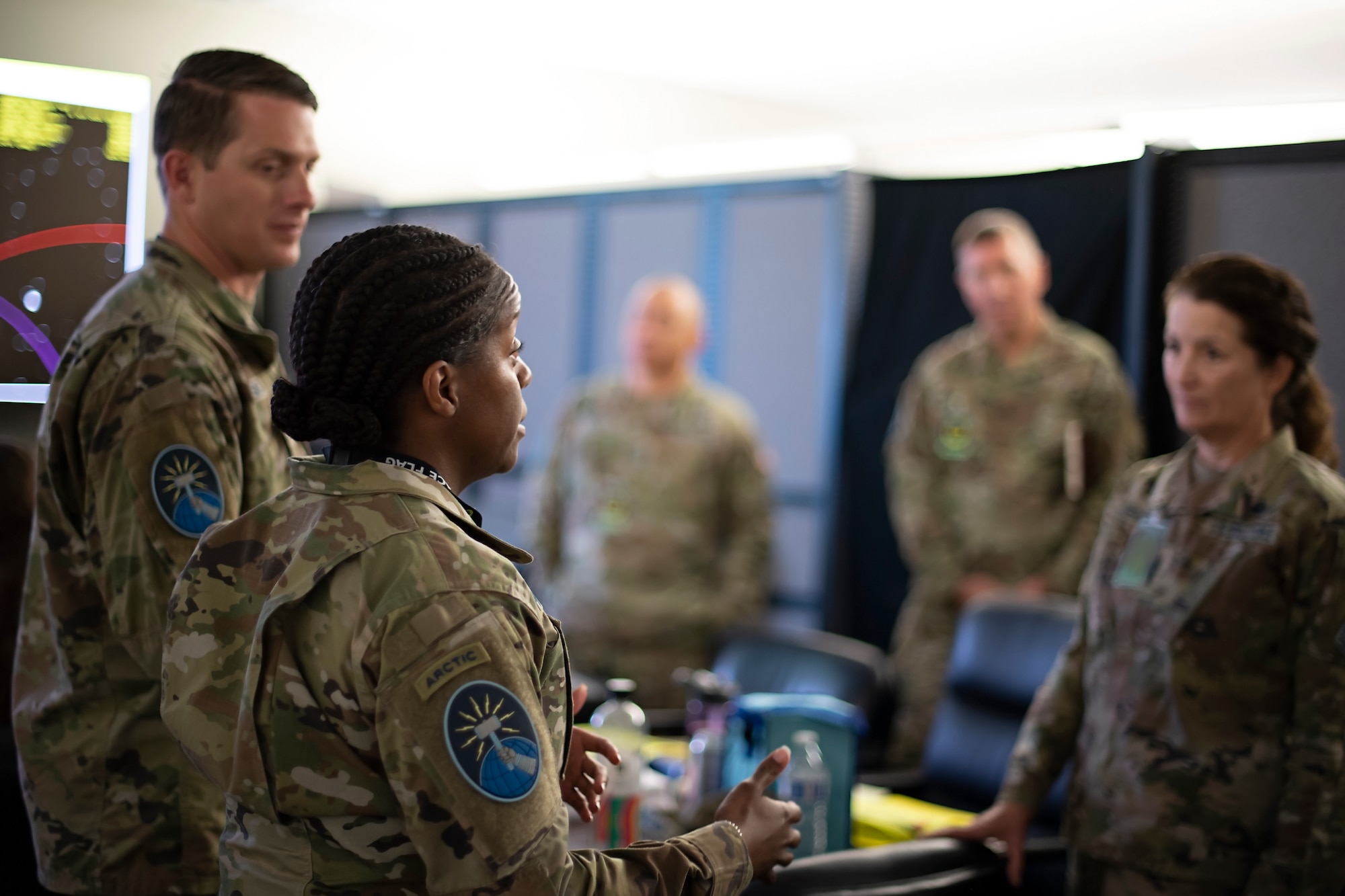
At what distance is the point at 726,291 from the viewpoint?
485cm

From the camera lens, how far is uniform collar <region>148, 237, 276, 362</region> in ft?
5.48

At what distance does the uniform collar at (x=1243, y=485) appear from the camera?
177 centimetres

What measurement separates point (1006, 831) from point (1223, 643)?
45 cm

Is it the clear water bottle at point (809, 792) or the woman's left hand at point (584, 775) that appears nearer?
the woman's left hand at point (584, 775)

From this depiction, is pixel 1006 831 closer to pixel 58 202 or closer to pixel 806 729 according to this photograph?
pixel 806 729

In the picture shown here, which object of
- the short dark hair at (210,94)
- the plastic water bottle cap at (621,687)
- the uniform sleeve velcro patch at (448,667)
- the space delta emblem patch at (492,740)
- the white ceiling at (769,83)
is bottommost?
the plastic water bottle cap at (621,687)

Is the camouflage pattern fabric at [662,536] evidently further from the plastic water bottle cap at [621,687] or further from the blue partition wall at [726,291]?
the plastic water bottle cap at [621,687]

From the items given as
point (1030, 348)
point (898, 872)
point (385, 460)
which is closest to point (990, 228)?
point (1030, 348)

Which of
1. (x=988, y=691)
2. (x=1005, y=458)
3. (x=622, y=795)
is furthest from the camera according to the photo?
(x=1005, y=458)

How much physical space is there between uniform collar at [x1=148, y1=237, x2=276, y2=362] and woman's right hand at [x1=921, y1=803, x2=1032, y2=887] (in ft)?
4.17

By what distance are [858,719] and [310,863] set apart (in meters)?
1.33

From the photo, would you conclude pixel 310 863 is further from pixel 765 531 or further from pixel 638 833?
pixel 765 531

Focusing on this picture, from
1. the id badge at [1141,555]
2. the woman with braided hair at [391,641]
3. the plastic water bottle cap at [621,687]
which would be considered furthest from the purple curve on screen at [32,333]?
the id badge at [1141,555]

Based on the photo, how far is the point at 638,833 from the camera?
6.67 feet
